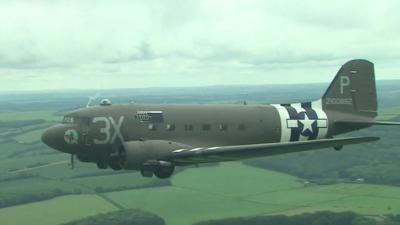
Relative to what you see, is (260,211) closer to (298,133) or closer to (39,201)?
(39,201)

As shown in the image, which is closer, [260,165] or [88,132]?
[88,132]

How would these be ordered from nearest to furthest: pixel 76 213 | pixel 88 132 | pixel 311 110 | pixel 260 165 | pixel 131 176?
pixel 88 132 < pixel 311 110 < pixel 76 213 < pixel 131 176 < pixel 260 165

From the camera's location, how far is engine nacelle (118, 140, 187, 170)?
104ft

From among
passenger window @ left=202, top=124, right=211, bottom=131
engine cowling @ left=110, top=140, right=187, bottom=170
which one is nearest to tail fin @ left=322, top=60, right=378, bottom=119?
passenger window @ left=202, top=124, right=211, bottom=131

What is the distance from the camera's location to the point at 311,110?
41.9 meters

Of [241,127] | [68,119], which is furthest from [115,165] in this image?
[241,127]

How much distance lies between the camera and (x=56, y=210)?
436 feet

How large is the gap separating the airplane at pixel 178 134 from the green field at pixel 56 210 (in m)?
92.7

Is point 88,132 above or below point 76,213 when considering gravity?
above

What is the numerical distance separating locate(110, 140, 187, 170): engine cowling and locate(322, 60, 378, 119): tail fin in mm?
16191

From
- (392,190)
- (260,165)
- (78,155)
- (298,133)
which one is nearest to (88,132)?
(78,155)

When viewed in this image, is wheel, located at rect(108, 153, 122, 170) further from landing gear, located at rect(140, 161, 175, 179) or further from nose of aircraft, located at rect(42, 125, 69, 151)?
nose of aircraft, located at rect(42, 125, 69, 151)

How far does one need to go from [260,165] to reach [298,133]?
149 m

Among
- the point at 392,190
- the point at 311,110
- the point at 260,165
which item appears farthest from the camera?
the point at 260,165
